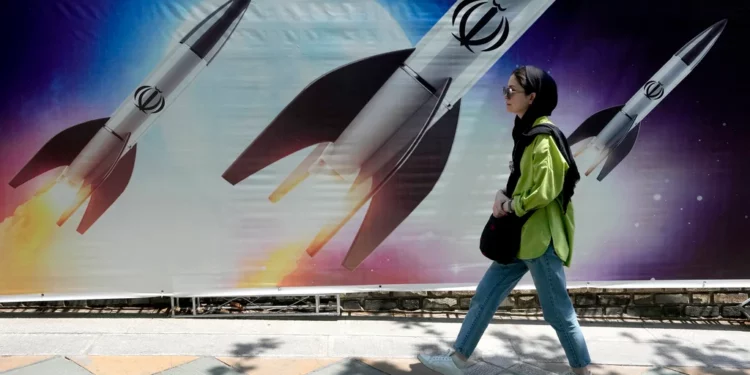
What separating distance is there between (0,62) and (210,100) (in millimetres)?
1494

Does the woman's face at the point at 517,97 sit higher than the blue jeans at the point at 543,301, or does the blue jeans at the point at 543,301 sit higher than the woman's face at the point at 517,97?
the woman's face at the point at 517,97

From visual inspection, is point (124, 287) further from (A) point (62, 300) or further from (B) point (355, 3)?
(B) point (355, 3)

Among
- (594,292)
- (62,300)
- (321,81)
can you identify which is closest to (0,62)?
(62,300)

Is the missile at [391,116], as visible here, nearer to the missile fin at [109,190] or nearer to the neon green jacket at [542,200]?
the missile fin at [109,190]

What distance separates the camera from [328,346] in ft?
12.5

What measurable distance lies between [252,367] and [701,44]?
156 inches

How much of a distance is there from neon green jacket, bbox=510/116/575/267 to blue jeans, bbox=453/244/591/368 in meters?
0.07

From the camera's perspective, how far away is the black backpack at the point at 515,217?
2875mm

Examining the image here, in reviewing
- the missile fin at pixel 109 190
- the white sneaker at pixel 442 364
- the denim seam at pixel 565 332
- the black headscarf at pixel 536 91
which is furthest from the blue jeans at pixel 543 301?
the missile fin at pixel 109 190

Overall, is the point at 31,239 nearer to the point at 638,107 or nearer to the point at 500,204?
the point at 500,204

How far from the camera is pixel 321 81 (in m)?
4.08

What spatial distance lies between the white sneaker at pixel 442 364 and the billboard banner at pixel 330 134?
3.19ft

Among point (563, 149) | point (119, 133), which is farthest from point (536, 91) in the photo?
point (119, 133)

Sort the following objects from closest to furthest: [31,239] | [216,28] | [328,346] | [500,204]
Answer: [500,204], [328,346], [216,28], [31,239]
